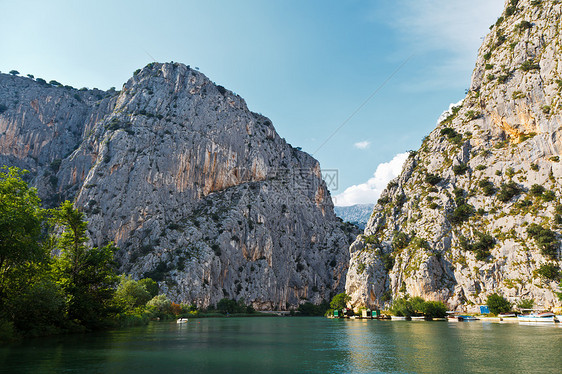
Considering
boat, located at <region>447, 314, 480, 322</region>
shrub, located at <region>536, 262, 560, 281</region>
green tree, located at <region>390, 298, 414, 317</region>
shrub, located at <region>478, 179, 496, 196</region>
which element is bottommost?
boat, located at <region>447, 314, 480, 322</region>

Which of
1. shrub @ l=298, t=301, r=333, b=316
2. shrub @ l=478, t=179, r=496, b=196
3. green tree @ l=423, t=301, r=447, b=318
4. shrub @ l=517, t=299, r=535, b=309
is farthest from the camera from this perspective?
shrub @ l=298, t=301, r=333, b=316

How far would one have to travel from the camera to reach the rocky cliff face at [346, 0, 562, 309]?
72.5m

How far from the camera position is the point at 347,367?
2062cm

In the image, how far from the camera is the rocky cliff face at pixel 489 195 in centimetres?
7250

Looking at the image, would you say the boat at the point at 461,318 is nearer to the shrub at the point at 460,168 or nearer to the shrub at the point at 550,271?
the shrub at the point at 550,271

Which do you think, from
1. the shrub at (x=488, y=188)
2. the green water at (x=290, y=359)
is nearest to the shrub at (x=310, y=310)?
the shrub at (x=488, y=188)

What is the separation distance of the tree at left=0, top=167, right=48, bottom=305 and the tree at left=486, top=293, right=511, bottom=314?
236 ft

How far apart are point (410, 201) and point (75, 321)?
84.7 meters

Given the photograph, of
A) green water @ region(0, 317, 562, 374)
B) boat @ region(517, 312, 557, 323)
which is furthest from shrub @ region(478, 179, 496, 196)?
green water @ region(0, 317, 562, 374)

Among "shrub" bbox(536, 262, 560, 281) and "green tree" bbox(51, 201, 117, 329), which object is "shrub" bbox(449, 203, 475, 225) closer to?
"shrub" bbox(536, 262, 560, 281)

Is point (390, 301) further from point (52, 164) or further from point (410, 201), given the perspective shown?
point (52, 164)

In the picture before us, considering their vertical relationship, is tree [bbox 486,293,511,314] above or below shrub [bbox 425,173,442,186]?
below

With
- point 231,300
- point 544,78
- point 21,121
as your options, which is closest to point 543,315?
point 544,78

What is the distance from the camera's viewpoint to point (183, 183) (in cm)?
14925
